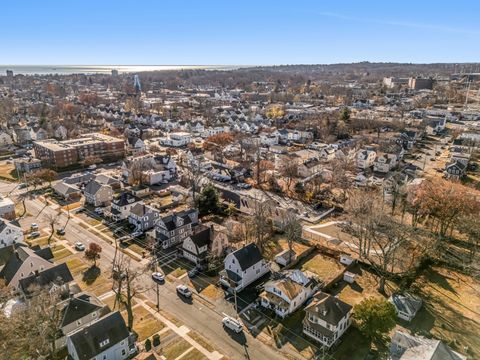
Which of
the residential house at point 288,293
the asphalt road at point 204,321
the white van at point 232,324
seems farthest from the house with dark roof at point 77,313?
the residential house at point 288,293

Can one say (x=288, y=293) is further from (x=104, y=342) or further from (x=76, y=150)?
(x=76, y=150)

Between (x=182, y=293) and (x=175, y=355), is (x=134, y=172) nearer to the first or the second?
(x=182, y=293)

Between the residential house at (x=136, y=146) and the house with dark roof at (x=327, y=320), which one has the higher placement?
the residential house at (x=136, y=146)

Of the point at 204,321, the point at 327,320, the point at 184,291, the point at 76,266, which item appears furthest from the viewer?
the point at 76,266

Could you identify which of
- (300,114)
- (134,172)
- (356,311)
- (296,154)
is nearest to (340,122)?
(300,114)

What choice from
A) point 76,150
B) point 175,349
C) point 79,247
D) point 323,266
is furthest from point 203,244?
point 76,150

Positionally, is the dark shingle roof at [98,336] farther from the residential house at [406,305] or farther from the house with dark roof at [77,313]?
the residential house at [406,305]
